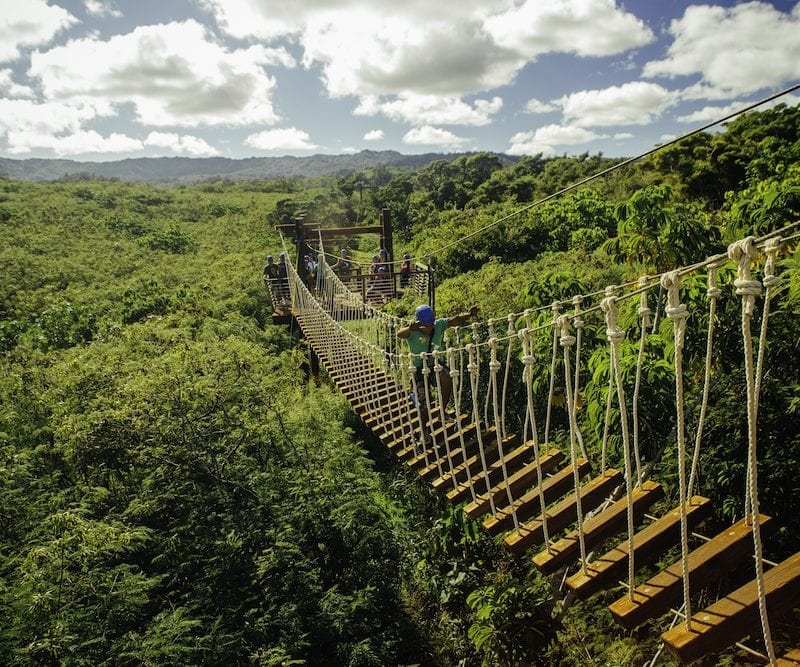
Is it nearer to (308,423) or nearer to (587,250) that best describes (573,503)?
(308,423)

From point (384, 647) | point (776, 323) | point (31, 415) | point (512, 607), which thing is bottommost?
point (384, 647)

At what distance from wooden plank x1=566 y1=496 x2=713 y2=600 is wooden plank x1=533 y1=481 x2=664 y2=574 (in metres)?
0.10

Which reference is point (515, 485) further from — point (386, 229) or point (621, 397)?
point (386, 229)

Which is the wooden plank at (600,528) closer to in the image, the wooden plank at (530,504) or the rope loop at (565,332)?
the wooden plank at (530,504)

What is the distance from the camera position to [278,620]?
4.33 metres

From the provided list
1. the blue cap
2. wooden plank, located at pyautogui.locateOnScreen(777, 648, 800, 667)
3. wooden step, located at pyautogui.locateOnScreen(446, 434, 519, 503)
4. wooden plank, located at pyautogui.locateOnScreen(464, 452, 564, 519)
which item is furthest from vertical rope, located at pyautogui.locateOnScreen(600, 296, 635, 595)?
the blue cap

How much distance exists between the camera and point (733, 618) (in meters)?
1.24

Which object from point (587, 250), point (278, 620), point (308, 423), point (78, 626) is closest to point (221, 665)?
point (278, 620)

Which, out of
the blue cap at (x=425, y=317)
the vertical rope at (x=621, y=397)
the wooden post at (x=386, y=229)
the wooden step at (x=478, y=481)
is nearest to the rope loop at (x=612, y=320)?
the vertical rope at (x=621, y=397)

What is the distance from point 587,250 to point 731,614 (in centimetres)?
1180

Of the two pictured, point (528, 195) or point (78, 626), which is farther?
point (528, 195)

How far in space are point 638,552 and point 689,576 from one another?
0.62ft

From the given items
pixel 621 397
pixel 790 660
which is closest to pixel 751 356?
pixel 621 397

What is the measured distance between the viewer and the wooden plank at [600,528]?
5.68ft
